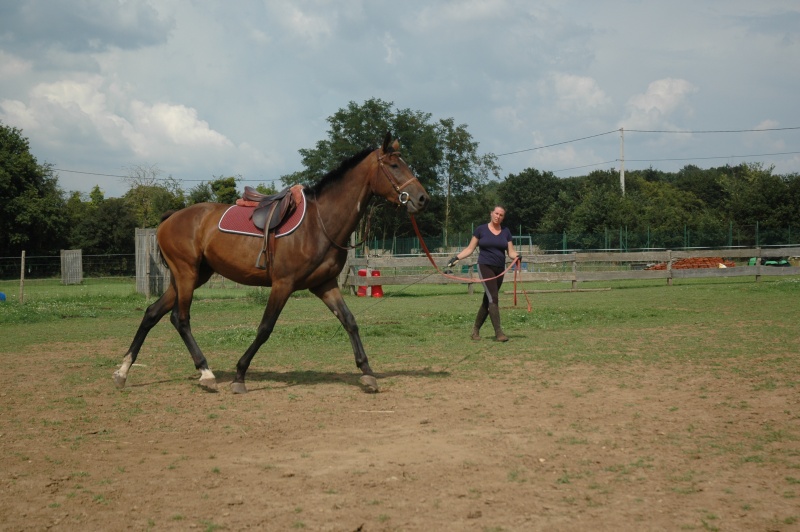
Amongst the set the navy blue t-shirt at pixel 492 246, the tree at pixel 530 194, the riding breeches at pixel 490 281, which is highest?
the tree at pixel 530 194

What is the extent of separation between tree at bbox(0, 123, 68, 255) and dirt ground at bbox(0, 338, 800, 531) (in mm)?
45991

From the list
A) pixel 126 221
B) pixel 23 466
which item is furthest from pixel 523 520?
pixel 126 221

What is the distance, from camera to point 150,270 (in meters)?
26.2

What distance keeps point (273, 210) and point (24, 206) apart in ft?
155

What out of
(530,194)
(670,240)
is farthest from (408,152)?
(530,194)

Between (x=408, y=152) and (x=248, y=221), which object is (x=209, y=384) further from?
(x=408, y=152)

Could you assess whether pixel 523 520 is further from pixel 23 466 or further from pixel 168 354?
pixel 168 354

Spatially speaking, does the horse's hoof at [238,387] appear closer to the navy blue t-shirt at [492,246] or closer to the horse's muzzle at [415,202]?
the horse's muzzle at [415,202]

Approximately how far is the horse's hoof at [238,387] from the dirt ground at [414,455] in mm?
110

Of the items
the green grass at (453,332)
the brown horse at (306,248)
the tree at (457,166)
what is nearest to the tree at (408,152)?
→ the tree at (457,166)

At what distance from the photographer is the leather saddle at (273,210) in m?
8.55

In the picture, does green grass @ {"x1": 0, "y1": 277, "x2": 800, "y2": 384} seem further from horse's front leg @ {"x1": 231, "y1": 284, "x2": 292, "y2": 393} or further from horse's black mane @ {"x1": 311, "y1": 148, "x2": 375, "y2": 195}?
horse's black mane @ {"x1": 311, "y1": 148, "x2": 375, "y2": 195}

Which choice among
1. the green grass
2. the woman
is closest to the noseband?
the green grass

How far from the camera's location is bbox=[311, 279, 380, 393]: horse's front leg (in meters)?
8.06
